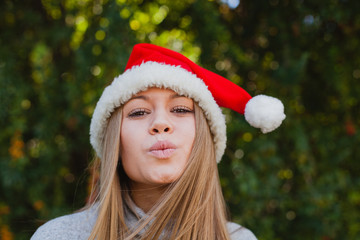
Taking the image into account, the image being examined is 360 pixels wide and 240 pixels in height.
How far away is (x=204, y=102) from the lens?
5.10ft

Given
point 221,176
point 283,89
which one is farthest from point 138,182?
point 283,89

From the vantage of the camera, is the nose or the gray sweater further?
the gray sweater

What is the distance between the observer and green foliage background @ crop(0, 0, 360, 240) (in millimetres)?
2252

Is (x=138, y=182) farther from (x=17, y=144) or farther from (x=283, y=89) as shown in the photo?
(x=283, y=89)

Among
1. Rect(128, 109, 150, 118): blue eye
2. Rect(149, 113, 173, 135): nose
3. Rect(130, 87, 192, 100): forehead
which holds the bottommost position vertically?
Rect(149, 113, 173, 135): nose

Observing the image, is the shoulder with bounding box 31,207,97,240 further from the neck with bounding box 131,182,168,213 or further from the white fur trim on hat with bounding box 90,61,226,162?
the white fur trim on hat with bounding box 90,61,226,162

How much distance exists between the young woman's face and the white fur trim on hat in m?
0.03

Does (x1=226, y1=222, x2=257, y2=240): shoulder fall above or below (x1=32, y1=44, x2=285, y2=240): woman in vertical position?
below

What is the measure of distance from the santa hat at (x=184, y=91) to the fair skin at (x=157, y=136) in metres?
0.04

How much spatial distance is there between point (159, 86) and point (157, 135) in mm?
192

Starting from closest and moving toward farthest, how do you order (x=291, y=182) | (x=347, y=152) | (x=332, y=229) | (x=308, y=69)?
(x=332, y=229), (x=347, y=152), (x=291, y=182), (x=308, y=69)

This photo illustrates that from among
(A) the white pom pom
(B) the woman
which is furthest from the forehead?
(A) the white pom pom

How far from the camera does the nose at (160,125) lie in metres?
1.42

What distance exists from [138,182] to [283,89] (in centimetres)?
126
